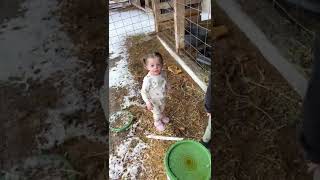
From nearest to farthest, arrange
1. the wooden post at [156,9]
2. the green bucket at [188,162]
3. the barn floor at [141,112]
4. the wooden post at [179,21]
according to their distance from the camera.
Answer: the green bucket at [188,162]
the barn floor at [141,112]
the wooden post at [179,21]
the wooden post at [156,9]

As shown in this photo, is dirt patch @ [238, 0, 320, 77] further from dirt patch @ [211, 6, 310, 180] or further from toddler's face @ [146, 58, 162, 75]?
toddler's face @ [146, 58, 162, 75]

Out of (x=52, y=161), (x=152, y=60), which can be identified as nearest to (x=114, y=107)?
(x=152, y=60)

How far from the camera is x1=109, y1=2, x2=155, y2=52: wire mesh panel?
436 cm

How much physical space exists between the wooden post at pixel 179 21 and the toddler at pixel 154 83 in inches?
29.4

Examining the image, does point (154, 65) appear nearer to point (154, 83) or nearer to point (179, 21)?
point (154, 83)

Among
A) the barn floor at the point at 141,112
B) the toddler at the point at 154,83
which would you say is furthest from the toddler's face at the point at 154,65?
the barn floor at the point at 141,112

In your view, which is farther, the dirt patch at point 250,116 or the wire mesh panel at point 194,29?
the wire mesh panel at point 194,29

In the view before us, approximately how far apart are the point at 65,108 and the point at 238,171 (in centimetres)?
28

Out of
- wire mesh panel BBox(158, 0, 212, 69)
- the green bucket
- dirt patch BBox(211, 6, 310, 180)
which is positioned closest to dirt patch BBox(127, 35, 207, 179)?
wire mesh panel BBox(158, 0, 212, 69)

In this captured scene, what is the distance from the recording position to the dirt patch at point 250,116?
1.64 ft

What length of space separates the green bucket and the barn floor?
0.47 metres

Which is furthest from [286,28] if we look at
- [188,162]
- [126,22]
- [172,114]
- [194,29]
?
[126,22]

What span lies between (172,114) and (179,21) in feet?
2.92

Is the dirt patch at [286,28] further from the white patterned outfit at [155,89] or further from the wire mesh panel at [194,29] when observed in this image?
the wire mesh panel at [194,29]
